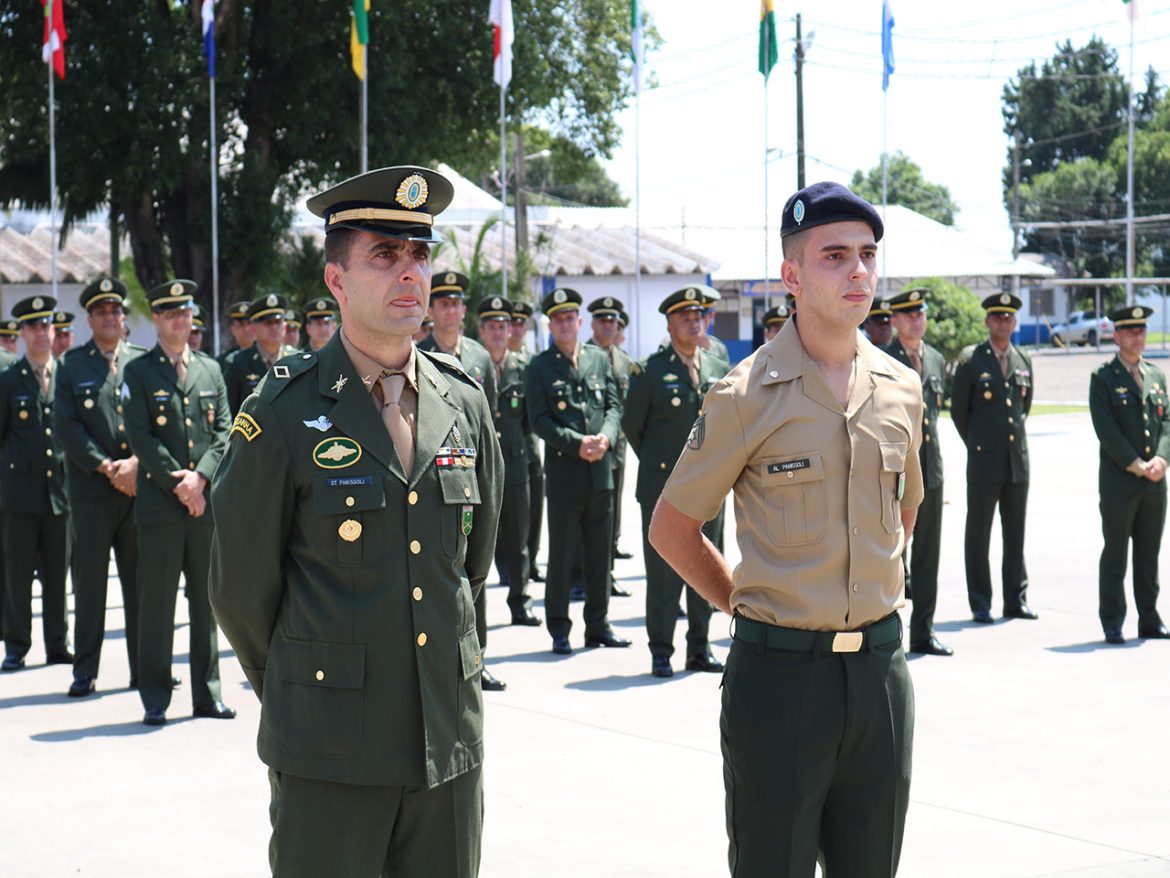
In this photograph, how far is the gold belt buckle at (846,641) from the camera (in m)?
3.68

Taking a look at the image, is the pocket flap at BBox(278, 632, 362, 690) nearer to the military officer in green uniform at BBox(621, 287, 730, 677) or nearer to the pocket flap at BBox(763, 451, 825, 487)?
the pocket flap at BBox(763, 451, 825, 487)

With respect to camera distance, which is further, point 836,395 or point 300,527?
point 836,395

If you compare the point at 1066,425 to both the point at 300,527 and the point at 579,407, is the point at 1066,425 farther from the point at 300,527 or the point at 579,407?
the point at 300,527

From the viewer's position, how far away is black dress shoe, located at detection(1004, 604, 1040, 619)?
10.7 m

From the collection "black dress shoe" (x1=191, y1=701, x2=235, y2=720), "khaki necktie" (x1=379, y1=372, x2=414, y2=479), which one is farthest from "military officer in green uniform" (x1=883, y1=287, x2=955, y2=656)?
"khaki necktie" (x1=379, y1=372, x2=414, y2=479)

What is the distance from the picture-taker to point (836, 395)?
3.84m

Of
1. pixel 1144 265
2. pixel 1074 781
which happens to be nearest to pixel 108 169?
pixel 1074 781

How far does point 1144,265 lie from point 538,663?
80043 millimetres

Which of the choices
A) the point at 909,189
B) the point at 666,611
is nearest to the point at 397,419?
the point at 666,611

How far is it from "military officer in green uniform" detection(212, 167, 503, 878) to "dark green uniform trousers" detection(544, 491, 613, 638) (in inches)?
242

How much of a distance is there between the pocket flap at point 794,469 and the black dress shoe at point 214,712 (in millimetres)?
4957

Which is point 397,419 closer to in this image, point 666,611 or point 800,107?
point 666,611

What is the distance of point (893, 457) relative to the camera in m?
3.84

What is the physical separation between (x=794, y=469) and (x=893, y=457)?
279mm
